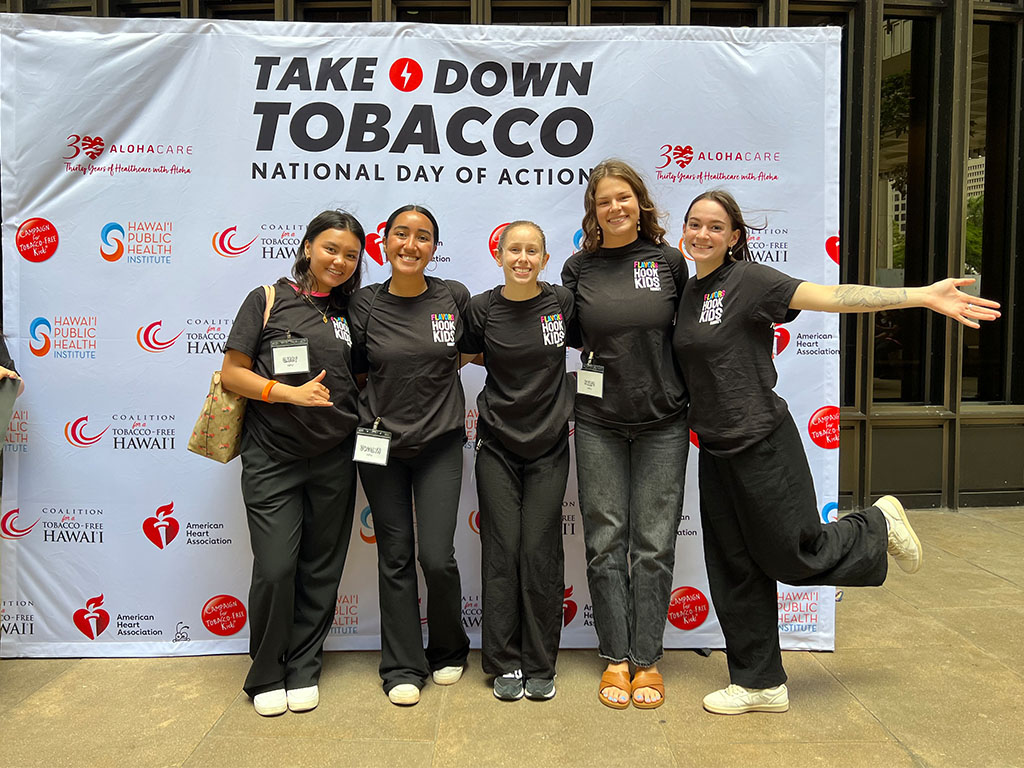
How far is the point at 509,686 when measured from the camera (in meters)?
2.74

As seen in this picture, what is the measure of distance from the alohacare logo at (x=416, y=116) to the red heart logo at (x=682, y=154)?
1.16 feet

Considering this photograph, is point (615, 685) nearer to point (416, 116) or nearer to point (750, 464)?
point (750, 464)

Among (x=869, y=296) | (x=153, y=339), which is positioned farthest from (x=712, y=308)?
(x=153, y=339)

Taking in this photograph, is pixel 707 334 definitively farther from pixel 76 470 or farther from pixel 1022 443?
pixel 1022 443

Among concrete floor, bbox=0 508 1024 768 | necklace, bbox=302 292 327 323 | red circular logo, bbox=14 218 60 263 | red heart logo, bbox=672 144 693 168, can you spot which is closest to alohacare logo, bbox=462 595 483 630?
concrete floor, bbox=0 508 1024 768

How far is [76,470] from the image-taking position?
3.12m

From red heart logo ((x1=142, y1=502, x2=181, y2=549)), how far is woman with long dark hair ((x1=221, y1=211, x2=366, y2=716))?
0.62 m

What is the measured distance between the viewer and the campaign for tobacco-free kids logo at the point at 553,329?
2.68m

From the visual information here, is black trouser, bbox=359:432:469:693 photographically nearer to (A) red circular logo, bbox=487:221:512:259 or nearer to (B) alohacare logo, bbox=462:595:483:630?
(B) alohacare logo, bbox=462:595:483:630

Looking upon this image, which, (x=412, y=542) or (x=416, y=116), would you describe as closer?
(x=412, y=542)

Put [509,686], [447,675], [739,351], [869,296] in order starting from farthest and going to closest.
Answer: [447,675] < [509,686] < [739,351] < [869,296]

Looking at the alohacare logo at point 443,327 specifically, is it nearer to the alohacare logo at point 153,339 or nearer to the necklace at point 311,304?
the necklace at point 311,304

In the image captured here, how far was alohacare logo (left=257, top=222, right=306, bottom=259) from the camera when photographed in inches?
122

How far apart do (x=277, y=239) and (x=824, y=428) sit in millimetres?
2427
